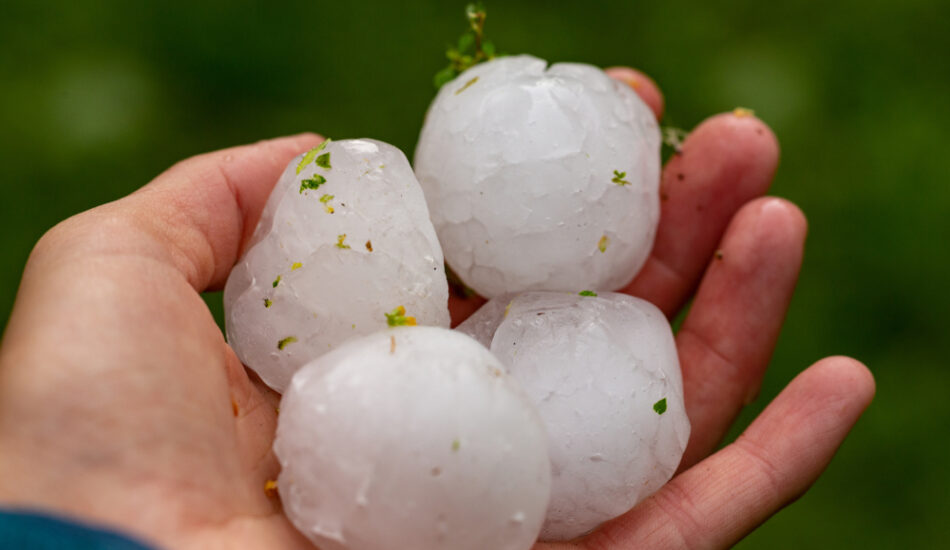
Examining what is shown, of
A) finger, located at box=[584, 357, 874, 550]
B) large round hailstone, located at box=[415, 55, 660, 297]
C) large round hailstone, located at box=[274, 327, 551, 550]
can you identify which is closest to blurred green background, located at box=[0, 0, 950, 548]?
finger, located at box=[584, 357, 874, 550]

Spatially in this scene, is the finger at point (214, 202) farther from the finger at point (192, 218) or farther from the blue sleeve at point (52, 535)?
the blue sleeve at point (52, 535)

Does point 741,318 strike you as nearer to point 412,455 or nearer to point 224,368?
point 412,455

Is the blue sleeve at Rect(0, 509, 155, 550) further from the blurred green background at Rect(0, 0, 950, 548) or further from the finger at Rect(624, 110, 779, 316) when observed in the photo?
the blurred green background at Rect(0, 0, 950, 548)

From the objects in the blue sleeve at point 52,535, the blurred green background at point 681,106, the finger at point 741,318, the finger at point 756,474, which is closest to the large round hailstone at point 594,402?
the finger at point 756,474

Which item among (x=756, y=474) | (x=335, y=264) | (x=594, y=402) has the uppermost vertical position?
(x=335, y=264)

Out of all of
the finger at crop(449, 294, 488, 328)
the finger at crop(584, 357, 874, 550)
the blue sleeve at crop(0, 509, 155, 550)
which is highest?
the blue sleeve at crop(0, 509, 155, 550)

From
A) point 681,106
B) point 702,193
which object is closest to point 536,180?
point 702,193
